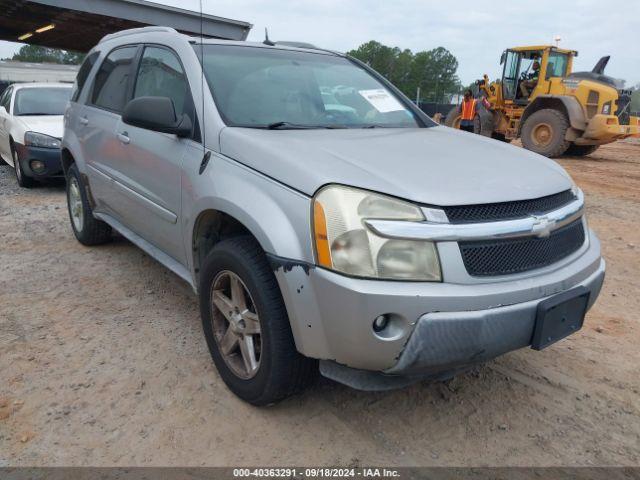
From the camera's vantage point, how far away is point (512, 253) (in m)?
2.10

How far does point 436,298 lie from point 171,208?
172 centimetres

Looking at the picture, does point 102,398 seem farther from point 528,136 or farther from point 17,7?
point 17,7

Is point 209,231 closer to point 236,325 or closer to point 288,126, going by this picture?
point 236,325

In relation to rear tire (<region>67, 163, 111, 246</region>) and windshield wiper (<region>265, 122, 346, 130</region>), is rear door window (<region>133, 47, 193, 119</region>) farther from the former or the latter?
rear tire (<region>67, 163, 111, 246</region>)

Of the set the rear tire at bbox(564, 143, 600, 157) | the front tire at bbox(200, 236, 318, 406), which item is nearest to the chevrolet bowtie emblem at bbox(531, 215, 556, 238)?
the front tire at bbox(200, 236, 318, 406)

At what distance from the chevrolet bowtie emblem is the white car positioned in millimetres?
6796

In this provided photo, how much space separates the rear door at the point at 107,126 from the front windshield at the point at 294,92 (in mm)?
1022

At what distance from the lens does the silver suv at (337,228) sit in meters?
1.95

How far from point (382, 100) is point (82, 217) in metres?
3.02

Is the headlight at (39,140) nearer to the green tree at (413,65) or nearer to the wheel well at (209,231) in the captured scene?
the wheel well at (209,231)

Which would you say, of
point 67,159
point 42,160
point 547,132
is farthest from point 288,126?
point 547,132

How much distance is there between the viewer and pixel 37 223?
5789mm

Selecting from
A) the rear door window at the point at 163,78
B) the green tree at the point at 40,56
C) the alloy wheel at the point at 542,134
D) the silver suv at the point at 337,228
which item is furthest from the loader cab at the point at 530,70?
the green tree at the point at 40,56

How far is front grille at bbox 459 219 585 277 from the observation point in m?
2.01
